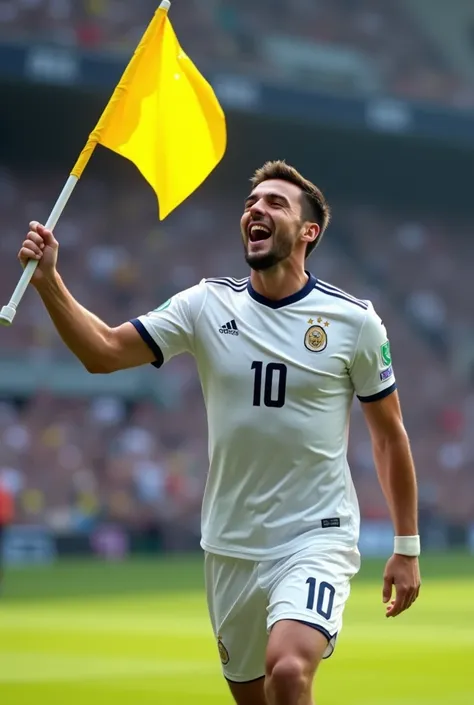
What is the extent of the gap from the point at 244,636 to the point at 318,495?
67cm

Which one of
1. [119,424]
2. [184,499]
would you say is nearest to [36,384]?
[119,424]

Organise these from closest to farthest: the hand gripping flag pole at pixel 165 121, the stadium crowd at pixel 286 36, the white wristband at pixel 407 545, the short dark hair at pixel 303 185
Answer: the white wristband at pixel 407 545 → the short dark hair at pixel 303 185 → the hand gripping flag pole at pixel 165 121 → the stadium crowd at pixel 286 36

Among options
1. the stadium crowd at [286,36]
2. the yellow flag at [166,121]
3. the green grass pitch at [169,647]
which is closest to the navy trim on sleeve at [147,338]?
the yellow flag at [166,121]

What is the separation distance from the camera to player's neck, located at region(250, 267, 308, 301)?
5906 millimetres

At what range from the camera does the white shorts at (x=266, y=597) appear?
17.6 feet

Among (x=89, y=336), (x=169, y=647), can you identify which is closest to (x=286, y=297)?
(x=89, y=336)

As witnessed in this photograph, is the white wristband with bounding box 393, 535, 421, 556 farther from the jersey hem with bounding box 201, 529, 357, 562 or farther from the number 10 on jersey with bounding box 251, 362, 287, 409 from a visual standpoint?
the number 10 on jersey with bounding box 251, 362, 287, 409


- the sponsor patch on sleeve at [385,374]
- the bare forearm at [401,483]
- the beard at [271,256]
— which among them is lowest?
the bare forearm at [401,483]

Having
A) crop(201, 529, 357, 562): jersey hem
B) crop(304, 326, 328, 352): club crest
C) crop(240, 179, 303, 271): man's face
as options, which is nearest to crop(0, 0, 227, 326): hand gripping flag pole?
crop(240, 179, 303, 271): man's face

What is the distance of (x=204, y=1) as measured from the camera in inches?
1399

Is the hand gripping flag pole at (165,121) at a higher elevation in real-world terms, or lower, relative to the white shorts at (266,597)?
higher

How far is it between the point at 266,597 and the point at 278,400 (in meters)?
0.79

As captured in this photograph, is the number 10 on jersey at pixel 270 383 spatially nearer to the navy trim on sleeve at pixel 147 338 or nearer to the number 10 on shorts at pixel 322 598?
the navy trim on sleeve at pixel 147 338

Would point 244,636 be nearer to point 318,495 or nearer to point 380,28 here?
point 318,495
